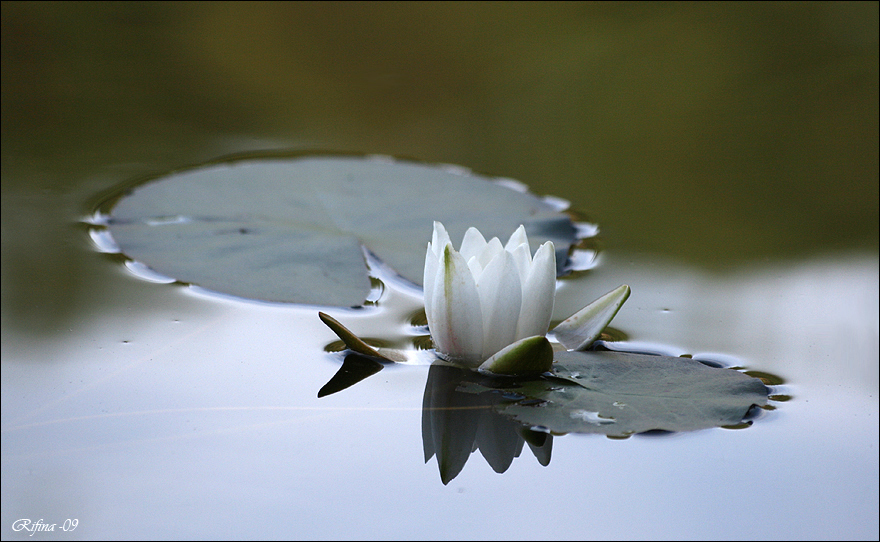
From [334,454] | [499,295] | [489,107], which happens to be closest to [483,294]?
[499,295]

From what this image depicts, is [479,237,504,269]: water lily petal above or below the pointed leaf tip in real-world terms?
above

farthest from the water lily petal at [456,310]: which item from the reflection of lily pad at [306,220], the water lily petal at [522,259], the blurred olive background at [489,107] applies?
the blurred olive background at [489,107]

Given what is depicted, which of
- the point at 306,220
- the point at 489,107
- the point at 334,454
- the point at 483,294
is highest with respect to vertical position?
the point at 489,107

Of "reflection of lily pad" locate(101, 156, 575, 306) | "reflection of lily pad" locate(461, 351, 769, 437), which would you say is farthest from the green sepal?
"reflection of lily pad" locate(101, 156, 575, 306)

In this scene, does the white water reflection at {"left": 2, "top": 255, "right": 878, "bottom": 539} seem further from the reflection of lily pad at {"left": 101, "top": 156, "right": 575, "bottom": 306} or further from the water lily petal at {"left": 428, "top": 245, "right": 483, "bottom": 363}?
the reflection of lily pad at {"left": 101, "top": 156, "right": 575, "bottom": 306}

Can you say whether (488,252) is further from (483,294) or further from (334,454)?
(334,454)

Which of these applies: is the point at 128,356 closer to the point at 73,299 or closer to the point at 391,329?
the point at 73,299
